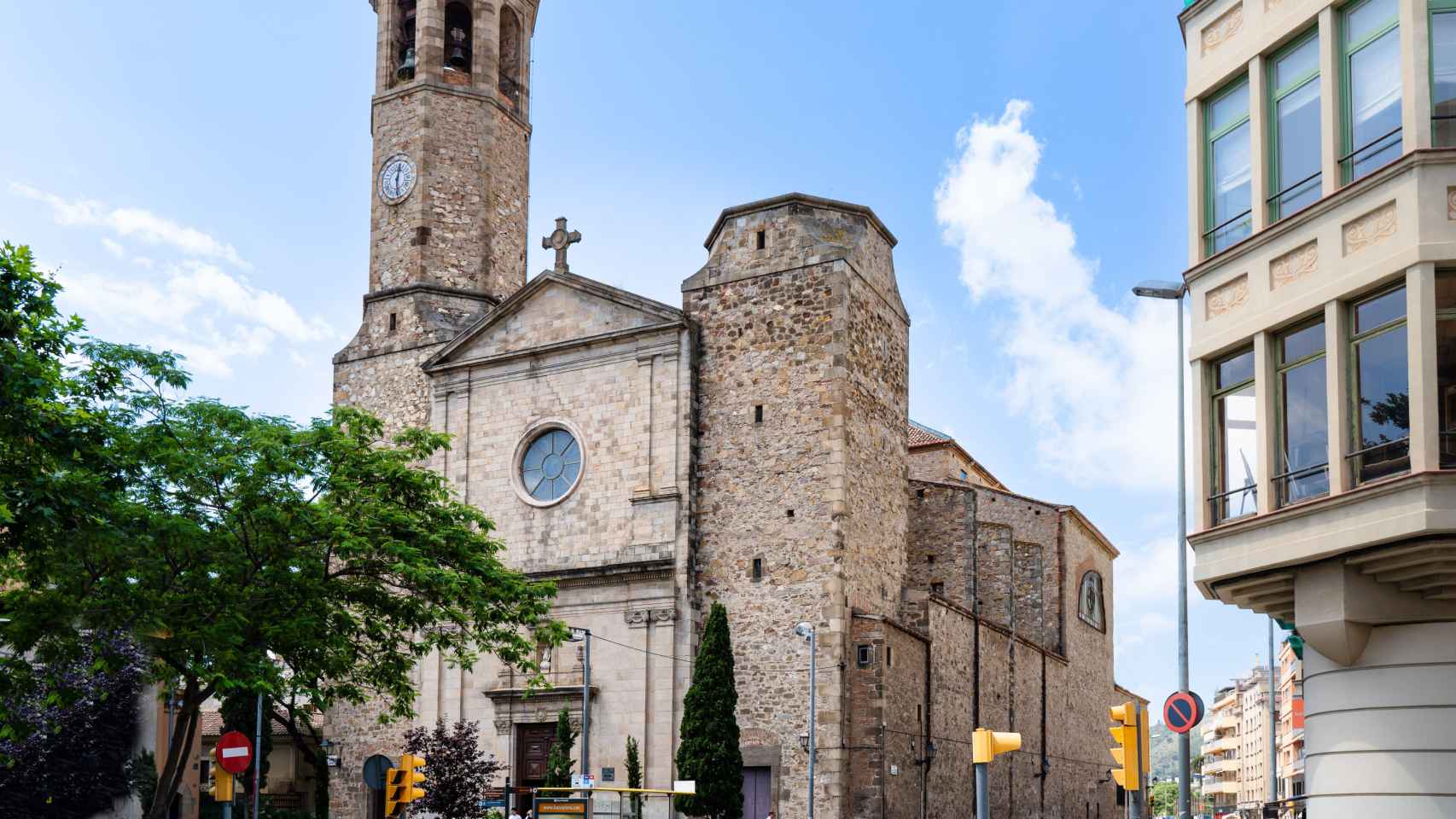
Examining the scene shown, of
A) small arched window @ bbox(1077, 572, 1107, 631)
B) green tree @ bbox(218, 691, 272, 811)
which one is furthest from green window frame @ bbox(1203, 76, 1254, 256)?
small arched window @ bbox(1077, 572, 1107, 631)

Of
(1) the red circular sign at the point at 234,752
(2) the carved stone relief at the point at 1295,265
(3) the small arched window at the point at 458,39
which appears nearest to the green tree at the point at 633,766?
(1) the red circular sign at the point at 234,752

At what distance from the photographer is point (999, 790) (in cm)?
4162

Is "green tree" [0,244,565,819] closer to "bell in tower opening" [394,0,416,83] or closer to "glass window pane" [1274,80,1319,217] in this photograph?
"glass window pane" [1274,80,1319,217]

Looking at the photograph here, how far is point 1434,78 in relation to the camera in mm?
14328

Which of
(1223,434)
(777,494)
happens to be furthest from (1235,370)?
(777,494)

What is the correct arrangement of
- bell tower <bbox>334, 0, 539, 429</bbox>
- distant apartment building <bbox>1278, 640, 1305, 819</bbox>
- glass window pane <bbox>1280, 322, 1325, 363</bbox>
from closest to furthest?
glass window pane <bbox>1280, 322, 1325, 363</bbox>
bell tower <bbox>334, 0, 539, 429</bbox>
distant apartment building <bbox>1278, 640, 1305, 819</bbox>

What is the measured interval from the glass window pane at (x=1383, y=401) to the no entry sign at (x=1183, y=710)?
4309 mm

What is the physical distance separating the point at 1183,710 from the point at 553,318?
85.3 feet

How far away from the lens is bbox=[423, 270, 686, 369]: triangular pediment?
39656 millimetres

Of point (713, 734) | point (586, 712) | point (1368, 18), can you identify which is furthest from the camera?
point (586, 712)

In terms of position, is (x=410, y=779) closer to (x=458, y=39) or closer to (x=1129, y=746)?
(x=1129, y=746)

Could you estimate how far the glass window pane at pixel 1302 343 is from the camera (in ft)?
49.4

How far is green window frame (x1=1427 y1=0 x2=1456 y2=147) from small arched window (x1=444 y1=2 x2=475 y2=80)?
3466 cm

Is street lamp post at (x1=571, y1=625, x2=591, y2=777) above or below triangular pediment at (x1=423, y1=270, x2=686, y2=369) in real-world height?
below
